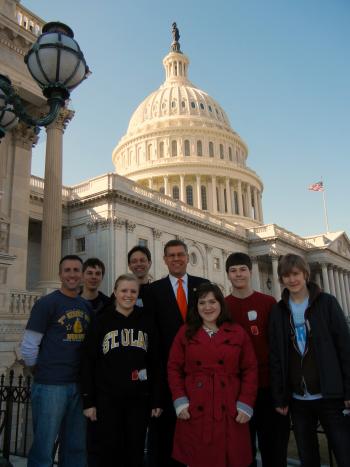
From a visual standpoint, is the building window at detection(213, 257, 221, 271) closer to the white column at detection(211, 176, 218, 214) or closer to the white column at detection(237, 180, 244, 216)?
the white column at detection(211, 176, 218, 214)

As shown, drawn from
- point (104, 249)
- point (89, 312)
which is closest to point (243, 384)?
point (89, 312)

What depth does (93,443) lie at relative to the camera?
4.58 meters

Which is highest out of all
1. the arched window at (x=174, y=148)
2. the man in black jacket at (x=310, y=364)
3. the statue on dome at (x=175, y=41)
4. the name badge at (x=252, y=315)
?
the statue on dome at (x=175, y=41)

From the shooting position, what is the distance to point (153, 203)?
36281 millimetres

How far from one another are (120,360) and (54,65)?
4067mm

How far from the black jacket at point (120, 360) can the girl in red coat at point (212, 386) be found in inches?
17.9

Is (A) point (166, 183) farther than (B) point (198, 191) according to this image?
Yes

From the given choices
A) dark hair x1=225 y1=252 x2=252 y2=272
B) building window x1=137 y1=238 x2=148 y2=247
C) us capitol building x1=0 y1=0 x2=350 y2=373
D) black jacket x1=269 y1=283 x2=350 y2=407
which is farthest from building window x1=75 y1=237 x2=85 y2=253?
black jacket x1=269 y1=283 x2=350 y2=407

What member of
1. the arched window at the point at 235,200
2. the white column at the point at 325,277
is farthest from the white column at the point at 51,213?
the arched window at the point at 235,200

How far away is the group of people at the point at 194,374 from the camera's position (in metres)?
4.17

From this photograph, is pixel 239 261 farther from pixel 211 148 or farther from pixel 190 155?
pixel 211 148

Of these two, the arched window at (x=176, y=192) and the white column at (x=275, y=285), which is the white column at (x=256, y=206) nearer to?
the arched window at (x=176, y=192)

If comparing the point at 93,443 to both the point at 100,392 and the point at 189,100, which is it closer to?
the point at 100,392

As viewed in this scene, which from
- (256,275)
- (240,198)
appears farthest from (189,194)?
(256,275)
